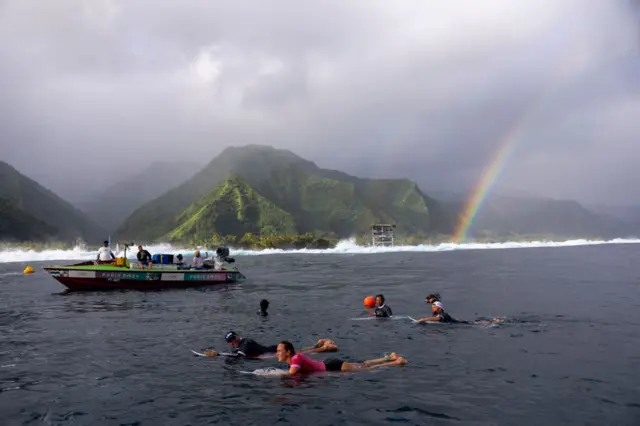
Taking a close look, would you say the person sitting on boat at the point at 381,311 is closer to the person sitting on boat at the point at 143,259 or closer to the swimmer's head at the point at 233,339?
the swimmer's head at the point at 233,339

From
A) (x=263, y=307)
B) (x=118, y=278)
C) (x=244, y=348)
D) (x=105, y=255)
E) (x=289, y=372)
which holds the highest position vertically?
(x=105, y=255)

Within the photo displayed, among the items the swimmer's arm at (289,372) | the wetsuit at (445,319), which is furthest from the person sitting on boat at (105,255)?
the swimmer's arm at (289,372)

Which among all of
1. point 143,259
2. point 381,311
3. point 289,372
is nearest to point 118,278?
point 143,259

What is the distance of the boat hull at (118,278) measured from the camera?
3794 centimetres

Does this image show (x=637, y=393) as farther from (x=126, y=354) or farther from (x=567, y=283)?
(x=567, y=283)

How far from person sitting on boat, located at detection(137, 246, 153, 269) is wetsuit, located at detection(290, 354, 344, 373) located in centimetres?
2788

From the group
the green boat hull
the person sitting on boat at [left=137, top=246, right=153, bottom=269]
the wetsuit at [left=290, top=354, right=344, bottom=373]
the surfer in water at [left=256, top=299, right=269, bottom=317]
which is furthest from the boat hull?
the wetsuit at [left=290, top=354, right=344, bottom=373]

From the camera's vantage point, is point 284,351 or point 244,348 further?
point 244,348

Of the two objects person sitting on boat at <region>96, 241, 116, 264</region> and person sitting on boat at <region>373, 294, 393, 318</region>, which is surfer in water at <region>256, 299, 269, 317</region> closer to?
person sitting on boat at <region>373, 294, 393, 318</region>

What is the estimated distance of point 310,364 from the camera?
15305 millimetres

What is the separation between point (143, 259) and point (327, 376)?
29131mm

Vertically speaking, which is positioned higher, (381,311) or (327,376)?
(381,311)

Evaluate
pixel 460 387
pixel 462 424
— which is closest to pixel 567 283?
pixel 460 387

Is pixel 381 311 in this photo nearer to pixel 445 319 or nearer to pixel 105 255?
pixel 445 319
